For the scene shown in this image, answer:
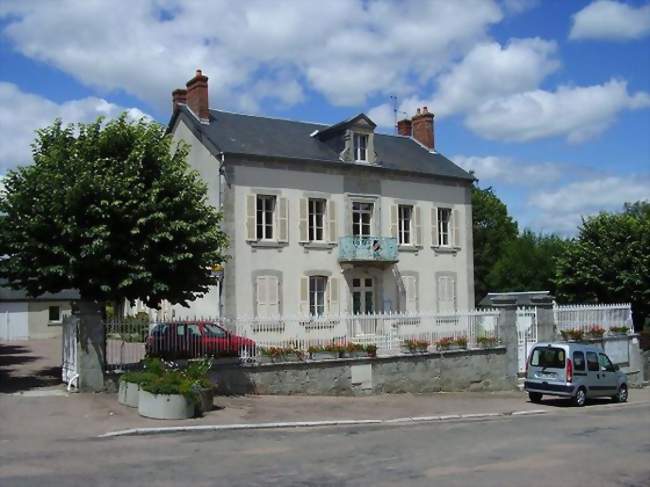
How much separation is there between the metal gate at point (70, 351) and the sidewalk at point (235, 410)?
404 mm

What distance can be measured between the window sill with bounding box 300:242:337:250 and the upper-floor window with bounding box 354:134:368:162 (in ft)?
12.3

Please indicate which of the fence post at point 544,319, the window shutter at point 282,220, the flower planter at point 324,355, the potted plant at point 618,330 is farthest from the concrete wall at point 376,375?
the window shutter at point 282,220

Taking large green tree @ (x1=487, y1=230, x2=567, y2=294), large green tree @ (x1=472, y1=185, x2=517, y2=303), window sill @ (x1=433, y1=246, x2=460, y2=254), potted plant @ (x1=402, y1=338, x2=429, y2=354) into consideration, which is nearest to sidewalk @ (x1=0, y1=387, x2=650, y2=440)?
potted plant @ (x1=402, y1=338, x2=429, y2=354)

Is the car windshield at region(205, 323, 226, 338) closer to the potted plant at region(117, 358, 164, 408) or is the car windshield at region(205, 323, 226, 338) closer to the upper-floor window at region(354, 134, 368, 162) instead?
the potted plant at region(117, 358, 164, 408)

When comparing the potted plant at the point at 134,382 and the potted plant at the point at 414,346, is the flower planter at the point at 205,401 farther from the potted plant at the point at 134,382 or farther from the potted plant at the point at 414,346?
the potted plant at the point at 414,346

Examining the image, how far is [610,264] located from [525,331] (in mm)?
8222

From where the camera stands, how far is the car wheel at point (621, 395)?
21.3 m

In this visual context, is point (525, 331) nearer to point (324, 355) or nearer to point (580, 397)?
point (580, 397)

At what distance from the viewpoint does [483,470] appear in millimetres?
9812

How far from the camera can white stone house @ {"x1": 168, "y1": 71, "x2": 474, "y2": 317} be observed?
2708 centimetres

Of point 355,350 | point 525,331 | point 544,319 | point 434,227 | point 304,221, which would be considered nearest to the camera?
point 355,350

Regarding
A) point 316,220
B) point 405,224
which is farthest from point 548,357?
point 405,224

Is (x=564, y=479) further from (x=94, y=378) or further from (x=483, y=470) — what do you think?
(x=94, y=378)

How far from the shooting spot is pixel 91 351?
634 inches
